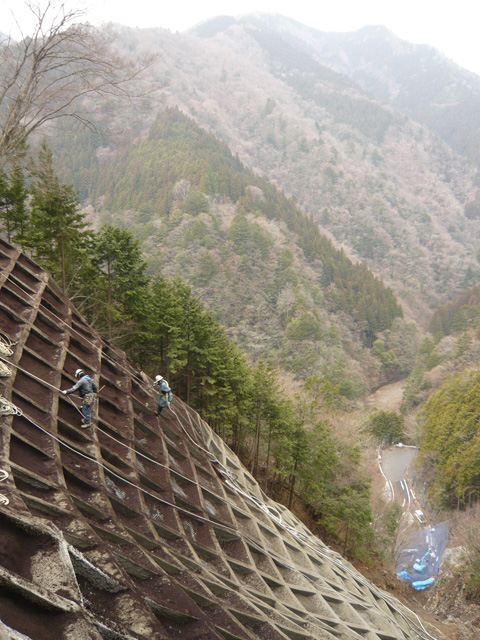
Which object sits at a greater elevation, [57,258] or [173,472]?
[173,472]

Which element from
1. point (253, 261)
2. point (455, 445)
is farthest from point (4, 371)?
point (253, 261)

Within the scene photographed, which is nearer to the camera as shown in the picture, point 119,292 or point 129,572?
point 129,572

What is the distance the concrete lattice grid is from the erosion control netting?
24.1 m

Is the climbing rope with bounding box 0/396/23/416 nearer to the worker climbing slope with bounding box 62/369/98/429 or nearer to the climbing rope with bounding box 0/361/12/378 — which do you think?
the climbing rope with bounding box 0/361/12/378

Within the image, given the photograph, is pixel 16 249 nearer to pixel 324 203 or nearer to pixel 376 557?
pixel 376 557

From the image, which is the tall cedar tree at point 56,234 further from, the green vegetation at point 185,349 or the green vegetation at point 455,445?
the green vegetation at point 455,445

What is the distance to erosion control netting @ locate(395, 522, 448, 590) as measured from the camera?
1337 inches

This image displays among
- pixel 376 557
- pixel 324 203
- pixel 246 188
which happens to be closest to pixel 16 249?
pixel 376 557

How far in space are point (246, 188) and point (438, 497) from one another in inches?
3644

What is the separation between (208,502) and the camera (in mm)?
10617

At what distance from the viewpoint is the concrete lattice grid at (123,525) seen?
16.2 feet

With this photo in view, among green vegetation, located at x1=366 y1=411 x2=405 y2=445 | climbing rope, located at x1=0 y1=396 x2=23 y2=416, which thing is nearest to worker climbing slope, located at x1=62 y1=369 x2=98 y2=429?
climbing rope, located at x1=0 y1=396 x2=23 y2=416

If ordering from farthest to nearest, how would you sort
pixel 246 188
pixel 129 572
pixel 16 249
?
pixel 246 188 → pixel 16 249 → pixel 129 572

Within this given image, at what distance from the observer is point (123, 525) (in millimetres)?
7434
